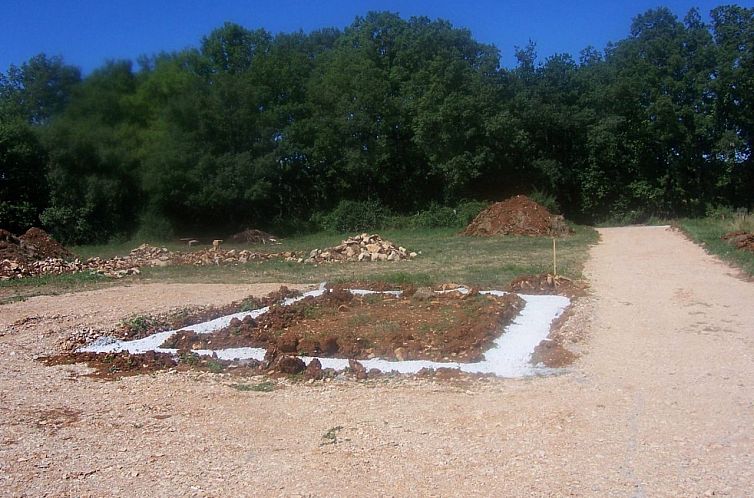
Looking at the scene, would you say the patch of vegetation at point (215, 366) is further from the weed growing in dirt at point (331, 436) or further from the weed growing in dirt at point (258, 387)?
the weed growing in dirt at point (331, 436)

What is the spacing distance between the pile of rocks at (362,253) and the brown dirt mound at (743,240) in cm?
824

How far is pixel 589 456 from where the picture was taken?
4.95m

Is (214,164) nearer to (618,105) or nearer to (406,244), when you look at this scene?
(406,244)

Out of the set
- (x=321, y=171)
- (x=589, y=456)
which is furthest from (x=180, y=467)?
(x=321, y=171)

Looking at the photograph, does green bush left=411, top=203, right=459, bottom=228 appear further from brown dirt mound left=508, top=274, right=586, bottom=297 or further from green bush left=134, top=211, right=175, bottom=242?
brown dirt mound left=508, top=274, right=586, bottom=297

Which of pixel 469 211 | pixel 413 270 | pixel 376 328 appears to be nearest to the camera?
pixel 376 328

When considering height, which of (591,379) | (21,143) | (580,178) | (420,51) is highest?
(420,51)

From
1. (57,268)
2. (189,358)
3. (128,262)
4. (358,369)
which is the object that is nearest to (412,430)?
(358,369)

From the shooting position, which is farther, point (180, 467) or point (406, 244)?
point (406, 244)

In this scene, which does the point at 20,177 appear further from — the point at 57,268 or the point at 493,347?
the point at 493,347

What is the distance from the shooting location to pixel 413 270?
53.9 feet

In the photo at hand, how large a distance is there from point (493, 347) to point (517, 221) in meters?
18.3

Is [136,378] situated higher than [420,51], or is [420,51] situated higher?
[420,51]

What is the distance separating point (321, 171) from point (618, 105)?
14.8m
